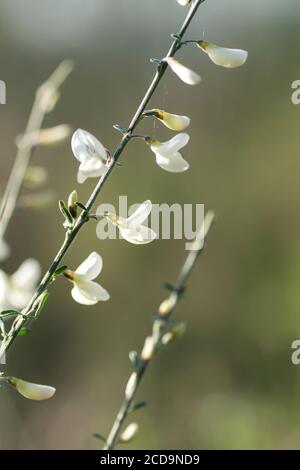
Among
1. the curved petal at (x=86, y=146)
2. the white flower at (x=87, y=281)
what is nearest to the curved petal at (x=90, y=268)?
the white flower at (x=87, y=281)

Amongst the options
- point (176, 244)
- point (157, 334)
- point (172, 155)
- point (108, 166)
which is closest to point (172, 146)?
point (172, 155)

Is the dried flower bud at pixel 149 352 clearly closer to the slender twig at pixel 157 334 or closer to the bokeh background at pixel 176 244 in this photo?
the slender twig at pixel 157 334

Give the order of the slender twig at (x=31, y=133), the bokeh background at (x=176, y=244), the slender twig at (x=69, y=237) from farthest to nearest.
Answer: the bokeh background at (x=176, y=244), the slender twig at (x=31, y=133), the slender twig at (x=69, y=237)

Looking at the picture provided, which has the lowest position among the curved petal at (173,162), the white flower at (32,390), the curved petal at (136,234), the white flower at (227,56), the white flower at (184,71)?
the white flower at (32,390)

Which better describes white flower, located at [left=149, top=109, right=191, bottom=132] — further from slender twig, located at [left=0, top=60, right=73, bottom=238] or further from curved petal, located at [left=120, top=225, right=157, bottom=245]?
slender twig, located at [left=0, top=60, right=73, bottom=238]

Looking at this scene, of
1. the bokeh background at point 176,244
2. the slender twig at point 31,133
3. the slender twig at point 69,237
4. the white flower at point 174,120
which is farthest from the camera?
the bokeh background at point 176,244

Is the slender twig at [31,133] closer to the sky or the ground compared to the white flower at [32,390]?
closer to the sky

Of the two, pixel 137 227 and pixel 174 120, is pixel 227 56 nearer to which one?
pixel 174 120
